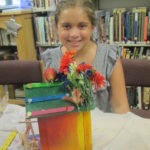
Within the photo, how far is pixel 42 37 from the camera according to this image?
219cm

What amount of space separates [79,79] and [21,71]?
0.79 m

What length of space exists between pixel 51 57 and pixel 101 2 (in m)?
1.22

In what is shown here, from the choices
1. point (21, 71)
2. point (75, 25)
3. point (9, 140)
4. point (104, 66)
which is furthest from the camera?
point (21, 71)

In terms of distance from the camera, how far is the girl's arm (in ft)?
3.01

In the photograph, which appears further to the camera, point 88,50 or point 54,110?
point 88,50

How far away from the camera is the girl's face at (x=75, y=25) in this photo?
35.1 inches

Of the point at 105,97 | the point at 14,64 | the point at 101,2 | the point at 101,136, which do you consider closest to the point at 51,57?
the point at 14,64

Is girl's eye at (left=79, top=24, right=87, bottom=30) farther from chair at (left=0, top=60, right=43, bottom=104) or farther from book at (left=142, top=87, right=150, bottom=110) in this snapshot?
book at (left=142, top=87, right=150, bottom=110)

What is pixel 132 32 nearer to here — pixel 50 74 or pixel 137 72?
pixel 137 72

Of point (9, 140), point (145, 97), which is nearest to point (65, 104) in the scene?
point (9, 140)

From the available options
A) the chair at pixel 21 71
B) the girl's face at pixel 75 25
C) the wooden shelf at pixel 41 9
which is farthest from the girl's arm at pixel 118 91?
the wooden shelf at pixel 41 9

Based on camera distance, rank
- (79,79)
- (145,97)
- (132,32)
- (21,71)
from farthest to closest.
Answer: (145,97) → (132,32) → (21,71) → (79,79)

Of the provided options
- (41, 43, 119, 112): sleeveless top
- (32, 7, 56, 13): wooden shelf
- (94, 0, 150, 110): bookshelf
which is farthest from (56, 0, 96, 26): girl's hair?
(32, 7, 56, 13): wooden shelf

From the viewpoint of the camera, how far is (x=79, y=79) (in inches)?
18.2
